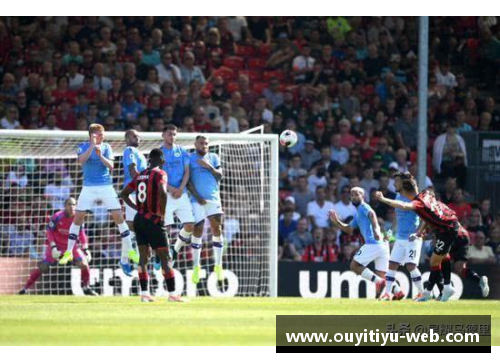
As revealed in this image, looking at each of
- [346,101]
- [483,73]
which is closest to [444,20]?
[483,73]

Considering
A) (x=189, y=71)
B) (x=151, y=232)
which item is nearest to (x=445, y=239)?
(x=151, y=232)

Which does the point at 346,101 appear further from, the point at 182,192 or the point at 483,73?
the point at 182,192

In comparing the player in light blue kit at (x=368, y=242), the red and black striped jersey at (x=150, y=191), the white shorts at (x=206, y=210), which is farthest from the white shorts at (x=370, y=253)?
the red and black striped jersey at (x=150, y=191)

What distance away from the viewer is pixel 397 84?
2605cm

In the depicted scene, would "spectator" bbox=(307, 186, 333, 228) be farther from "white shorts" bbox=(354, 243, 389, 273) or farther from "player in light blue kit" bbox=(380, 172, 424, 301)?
"white shorts" bbox=(354, 243, 389, 273)

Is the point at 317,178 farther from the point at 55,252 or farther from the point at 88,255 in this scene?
the point at 55,252

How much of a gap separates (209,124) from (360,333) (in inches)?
463

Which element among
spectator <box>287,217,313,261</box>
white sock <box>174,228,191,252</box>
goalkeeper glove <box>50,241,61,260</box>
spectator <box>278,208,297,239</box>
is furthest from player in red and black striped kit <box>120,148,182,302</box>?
spectator <box>278,208,297,239</box>

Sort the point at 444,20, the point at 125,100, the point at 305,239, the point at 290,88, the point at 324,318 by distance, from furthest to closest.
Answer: the point at 444,20 < the point at 290,88 < the point at 125,100 < the point at 305,239 < the point at 324,318

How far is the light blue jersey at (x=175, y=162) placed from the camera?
1766 cm

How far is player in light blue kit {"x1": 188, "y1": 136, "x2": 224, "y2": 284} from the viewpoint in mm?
17547

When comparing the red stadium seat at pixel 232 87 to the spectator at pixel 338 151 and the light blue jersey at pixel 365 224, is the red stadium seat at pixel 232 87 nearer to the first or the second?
the spectator at pixel 338 151

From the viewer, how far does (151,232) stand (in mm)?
14820

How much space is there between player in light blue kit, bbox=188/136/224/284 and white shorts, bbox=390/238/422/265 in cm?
272
